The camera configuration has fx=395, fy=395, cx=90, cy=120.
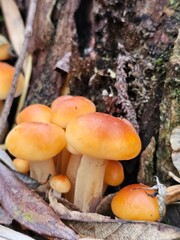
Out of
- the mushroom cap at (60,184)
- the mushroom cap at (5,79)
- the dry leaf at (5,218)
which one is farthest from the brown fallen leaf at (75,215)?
the mushroom cap at (5,79)

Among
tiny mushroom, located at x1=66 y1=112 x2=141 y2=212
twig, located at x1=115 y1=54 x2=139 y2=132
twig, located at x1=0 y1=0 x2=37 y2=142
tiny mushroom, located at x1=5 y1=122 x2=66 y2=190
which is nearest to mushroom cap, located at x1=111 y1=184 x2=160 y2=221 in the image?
tiny mushroom, located at x1=66 y1=112 x2=141 y2=212

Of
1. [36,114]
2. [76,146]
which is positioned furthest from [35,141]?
[36,114]

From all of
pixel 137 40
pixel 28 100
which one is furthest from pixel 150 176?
pixel 28 100

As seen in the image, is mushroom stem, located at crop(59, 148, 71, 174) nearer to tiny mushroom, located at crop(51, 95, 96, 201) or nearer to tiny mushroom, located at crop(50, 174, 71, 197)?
tiny mushroom, located at crop(51, 95, 96, 201)

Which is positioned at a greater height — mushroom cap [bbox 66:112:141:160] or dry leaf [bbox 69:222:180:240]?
mushroom cap [bbox 66:112:141:160]

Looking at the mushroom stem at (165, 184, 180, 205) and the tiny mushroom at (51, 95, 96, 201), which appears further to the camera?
the tiny mushroom at (51, 95, 96, 201)

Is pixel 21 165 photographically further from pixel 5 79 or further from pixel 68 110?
pixel 5 79

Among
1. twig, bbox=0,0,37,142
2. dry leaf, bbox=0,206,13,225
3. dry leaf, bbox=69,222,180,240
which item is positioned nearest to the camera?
dry leaf, bbox=69,222,180,240
